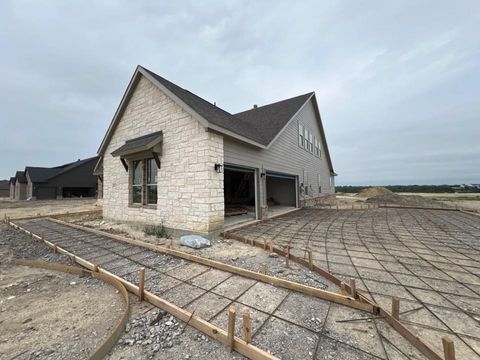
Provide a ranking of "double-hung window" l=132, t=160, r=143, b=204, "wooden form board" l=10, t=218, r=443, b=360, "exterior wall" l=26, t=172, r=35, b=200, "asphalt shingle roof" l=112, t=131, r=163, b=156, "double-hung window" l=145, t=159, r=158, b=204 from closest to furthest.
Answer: "wooden form board" l=10, t=218, r=443, b=360 < "asphalt shingle roof" l=112, t=131, r=163, b=156 < "double-hung window" l=145, t=159, r=158, b=204 < "double-hung window" l=132, t=160, r=143, b=204 < "exterior wall" l=26, t=172, r=35, b=200

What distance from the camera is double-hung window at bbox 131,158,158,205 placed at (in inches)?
317

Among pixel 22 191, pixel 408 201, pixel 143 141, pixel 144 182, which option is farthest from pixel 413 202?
pixel 22 191

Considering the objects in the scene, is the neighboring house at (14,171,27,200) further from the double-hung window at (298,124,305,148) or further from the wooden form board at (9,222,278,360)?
the wooden form board at (9,222,278,360)

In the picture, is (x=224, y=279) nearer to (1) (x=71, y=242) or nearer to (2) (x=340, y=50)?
(1) (x=71, y=242)

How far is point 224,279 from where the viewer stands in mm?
3465

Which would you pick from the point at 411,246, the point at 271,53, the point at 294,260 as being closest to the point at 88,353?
the point at 294,260

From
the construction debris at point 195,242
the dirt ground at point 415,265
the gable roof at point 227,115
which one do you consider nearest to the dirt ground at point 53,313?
the construction debris at point 195,242

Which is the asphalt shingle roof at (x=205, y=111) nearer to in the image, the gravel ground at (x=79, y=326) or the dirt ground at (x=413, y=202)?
the gravel ground at (x=79, y=326)

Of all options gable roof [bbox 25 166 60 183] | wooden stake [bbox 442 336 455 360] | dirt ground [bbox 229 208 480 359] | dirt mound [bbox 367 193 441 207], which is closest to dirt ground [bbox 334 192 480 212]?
dirt mound [bbox 367 193 441 207]

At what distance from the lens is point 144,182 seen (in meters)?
8.33

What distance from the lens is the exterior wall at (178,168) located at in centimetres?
637

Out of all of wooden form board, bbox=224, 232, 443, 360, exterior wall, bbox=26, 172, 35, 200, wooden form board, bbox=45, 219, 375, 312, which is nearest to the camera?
wooden form board, bbox=224, 232, 443, 360

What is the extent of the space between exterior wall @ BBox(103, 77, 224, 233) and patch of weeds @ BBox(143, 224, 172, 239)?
0.20m

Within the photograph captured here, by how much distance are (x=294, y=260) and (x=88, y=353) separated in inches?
142
